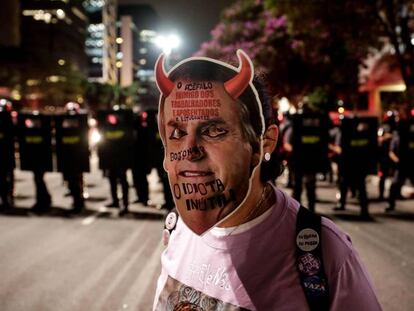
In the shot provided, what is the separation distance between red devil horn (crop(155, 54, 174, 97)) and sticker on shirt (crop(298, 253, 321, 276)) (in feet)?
2.05

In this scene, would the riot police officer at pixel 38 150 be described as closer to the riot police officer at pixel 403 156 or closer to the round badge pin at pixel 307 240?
the riot police officer at pixel 403 156

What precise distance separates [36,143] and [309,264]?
8.70 metres

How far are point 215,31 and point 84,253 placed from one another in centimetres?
3225

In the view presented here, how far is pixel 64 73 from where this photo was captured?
1970 inches

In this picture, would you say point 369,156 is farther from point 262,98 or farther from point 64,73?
point 64,73

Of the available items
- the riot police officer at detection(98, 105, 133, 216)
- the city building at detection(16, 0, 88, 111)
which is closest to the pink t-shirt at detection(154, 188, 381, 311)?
the riot police officer at detection(98, 105, 133, 216)

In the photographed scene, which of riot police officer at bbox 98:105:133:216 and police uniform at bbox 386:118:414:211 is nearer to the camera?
riot police officer at bbox 98:105:133:216

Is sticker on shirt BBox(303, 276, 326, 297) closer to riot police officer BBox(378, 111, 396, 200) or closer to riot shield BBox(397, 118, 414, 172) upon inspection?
riot shield BBox(397, 118, 414, 172)

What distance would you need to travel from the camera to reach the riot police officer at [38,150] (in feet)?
30.6

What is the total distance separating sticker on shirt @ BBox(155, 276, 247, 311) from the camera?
1.57 metres

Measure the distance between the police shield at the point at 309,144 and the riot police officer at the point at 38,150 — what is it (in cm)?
443

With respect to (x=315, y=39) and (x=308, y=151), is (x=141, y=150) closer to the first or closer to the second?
(x=308, y=151)

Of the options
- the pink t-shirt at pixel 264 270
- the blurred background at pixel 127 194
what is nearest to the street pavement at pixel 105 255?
the blurred background at pixel 127 194

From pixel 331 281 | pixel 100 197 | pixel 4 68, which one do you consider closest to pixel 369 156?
pixel 100 197
